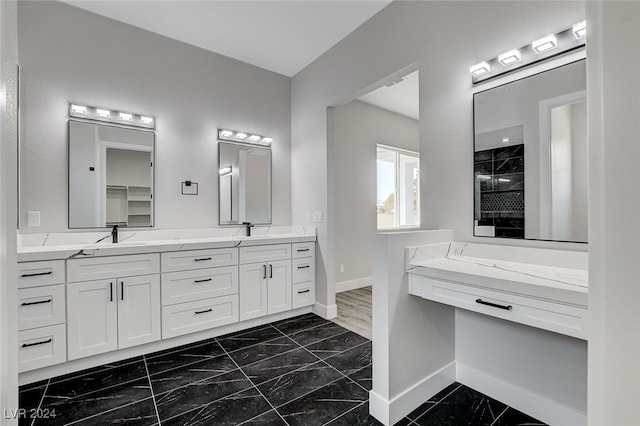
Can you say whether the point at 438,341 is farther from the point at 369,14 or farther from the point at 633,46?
the point at 369,14

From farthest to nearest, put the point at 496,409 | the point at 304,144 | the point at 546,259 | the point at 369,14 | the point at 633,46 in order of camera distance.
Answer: the point at 304,144, the point at 369,14, the point at 496,409, the point at 546,259, the point at 633,46

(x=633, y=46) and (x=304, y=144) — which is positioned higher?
(x=304, y=144)

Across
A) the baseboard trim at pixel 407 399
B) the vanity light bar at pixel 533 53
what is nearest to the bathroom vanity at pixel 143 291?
the baseboard trim at pixel 407 399

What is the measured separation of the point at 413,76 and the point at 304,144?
162 centimetres

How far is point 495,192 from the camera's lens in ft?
6.05

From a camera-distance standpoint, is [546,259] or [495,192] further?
[495,192]

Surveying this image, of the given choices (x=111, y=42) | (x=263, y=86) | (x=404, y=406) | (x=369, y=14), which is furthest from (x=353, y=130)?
(x=404, y=406)

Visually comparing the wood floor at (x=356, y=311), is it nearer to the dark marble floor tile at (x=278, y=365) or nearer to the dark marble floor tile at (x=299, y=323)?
the dark marble floor tile at (x=299, y=323)

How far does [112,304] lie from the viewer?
2248 millimetres

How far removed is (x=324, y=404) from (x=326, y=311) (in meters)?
1.46

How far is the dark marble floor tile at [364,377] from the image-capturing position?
6.46 feet

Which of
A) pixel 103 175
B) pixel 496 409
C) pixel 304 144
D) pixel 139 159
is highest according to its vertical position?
pixel 304 144

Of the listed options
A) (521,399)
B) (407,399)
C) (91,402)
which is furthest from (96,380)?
(521,399)

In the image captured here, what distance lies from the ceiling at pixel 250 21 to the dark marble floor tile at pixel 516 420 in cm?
314
